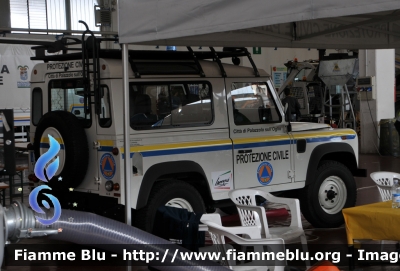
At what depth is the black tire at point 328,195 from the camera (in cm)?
837

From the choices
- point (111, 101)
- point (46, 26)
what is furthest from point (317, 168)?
point (46, 26)

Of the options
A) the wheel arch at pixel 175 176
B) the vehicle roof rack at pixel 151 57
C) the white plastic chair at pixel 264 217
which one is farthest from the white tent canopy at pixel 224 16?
the white plastic chair at pixel 264 217

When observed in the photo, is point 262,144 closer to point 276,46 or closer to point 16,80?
point 276,46

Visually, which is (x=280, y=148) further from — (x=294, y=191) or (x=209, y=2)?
(x=209, y=2)

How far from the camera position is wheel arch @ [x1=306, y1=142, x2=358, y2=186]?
828cm

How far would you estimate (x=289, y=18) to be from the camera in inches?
171

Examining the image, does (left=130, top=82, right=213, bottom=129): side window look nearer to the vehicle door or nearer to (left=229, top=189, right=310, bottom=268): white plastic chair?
the vehicle door

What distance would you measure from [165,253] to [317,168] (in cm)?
618

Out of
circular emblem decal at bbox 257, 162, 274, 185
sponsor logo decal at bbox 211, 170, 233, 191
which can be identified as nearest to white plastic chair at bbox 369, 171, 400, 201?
circular emblem decal at bbox 257, 162, 274, 185

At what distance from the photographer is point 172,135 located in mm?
7148

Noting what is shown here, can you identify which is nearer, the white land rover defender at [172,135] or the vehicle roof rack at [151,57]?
the white land rover defender at [172,135]

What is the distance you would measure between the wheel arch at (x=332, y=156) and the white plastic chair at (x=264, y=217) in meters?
1.63

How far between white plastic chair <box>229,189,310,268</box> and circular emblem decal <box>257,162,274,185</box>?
0.83 metres

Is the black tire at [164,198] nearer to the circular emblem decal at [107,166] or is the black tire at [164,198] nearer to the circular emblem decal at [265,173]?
the circular emblem decal at [107,166]
